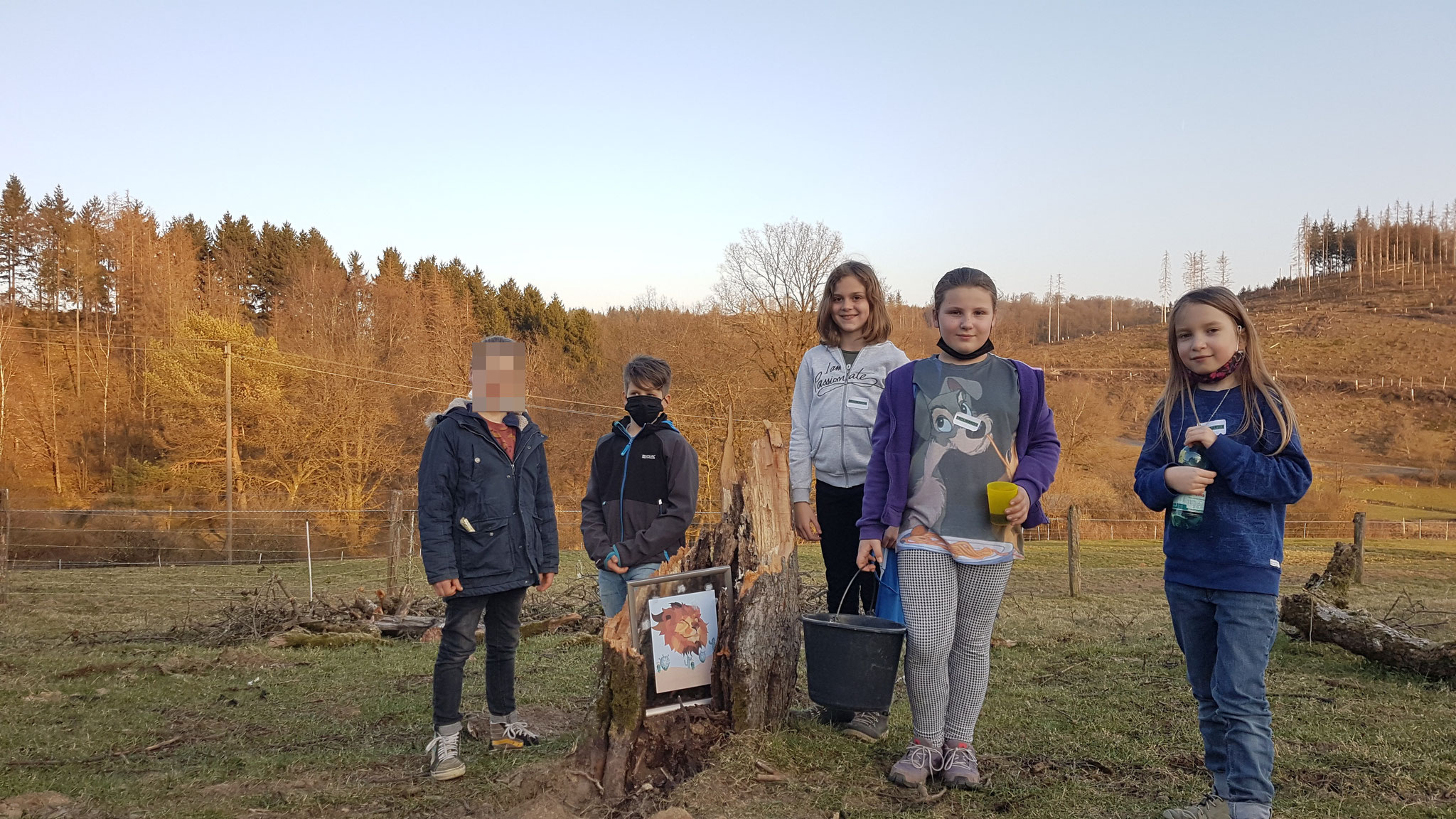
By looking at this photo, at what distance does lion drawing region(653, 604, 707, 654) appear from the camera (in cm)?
378

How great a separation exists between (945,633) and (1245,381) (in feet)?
4.75

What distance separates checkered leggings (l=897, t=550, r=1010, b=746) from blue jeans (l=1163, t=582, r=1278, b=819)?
0.69 meters

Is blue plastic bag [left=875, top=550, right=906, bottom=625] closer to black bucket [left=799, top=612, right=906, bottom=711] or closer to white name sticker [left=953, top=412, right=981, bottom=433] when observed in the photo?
black bucket [left=799, top=612, right=906, bottom=711]

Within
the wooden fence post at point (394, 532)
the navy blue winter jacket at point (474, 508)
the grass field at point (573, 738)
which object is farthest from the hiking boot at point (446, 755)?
the wooden fence post at point (394, 532)

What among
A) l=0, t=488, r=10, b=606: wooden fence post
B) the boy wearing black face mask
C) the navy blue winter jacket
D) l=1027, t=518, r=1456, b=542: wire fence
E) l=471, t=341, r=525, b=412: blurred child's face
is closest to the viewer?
the navy blue winter jacket

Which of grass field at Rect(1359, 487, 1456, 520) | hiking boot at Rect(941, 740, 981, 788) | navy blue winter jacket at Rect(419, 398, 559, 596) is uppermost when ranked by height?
navy blue winter jacket at Rect(419, 398, 559, 596)

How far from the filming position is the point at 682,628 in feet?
12.6

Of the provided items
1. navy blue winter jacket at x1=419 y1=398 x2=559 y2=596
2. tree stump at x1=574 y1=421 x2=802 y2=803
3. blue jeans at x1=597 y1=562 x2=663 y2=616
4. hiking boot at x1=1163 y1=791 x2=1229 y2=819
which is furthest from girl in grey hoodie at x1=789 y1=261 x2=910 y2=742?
hiking boot at x1=1163 y1=791 x2=1229 y2=819

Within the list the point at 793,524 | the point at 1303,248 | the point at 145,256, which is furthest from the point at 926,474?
the point at 1303,248

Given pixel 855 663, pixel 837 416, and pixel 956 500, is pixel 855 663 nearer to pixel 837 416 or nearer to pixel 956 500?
pixel 956 500

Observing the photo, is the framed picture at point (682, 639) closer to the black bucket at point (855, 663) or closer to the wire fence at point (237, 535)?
the black bucket at point (855, 663)

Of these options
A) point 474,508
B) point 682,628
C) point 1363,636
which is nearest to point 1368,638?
point 1363,636

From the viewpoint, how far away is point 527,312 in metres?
55.8

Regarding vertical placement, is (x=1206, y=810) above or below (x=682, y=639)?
below
